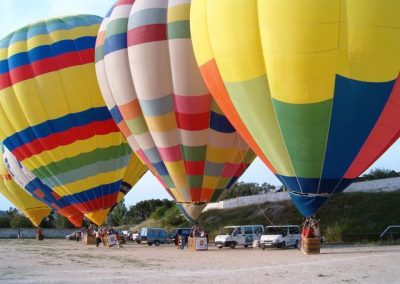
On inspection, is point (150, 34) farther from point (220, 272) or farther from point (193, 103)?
point (220, 272)

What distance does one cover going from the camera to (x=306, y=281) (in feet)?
33.9

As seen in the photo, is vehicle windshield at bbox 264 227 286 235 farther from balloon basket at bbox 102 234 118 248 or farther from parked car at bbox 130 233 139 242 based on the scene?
parked car at bbox 130 233 139 242

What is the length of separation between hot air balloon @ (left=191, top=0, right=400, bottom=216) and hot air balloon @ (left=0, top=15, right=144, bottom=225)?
33.3ft

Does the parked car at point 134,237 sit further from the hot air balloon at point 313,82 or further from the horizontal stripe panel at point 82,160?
the hot air balloon at point 313,82

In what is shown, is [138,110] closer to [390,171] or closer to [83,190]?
[83,190]

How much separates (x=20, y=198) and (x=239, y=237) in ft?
56.3

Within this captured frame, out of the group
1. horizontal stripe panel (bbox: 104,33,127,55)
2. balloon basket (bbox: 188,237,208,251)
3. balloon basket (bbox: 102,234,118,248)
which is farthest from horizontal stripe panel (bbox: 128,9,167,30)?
balloon basket (bbox: 102,234,118,248)

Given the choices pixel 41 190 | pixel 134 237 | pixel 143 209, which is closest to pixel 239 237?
pixel 41 190

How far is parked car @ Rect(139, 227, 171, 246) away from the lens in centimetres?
3134

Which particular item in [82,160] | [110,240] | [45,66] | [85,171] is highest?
[45,66]

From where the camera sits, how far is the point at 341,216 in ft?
108

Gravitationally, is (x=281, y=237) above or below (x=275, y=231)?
below

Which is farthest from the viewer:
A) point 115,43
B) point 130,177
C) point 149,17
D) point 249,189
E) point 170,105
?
point 249,189

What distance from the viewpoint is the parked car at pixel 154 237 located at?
31344 mm
